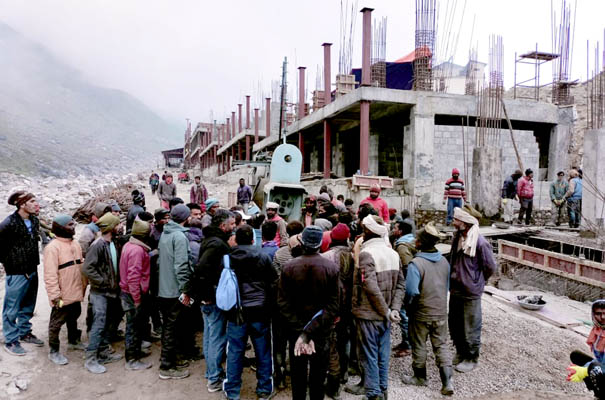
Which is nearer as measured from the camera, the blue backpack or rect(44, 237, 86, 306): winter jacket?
the blue backpack

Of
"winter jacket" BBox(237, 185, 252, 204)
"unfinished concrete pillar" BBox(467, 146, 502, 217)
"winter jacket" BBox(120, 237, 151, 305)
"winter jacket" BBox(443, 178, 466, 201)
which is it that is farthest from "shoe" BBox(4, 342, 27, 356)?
"unfinished concrete pillar" BBox(467, 146, 502, 217)

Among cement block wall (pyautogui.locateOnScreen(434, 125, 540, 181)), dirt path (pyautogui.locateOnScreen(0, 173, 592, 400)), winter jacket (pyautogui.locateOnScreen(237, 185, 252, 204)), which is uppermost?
cement block wall (pyautogui.locateOnScreen(434, 125, 540, 181))

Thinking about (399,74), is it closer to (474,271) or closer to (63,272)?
(474,271)

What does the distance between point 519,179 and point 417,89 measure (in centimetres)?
521

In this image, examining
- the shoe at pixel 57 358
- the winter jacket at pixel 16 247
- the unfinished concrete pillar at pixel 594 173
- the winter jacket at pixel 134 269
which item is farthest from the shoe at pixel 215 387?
the unfinished concrete pillar at pixel 594 173

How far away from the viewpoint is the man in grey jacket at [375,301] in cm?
346

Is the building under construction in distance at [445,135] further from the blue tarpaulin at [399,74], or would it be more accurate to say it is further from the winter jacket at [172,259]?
the winter jacket at [172,259]

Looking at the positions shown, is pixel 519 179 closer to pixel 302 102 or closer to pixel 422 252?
pixel 422 252

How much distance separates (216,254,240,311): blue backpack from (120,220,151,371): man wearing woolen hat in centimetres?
117

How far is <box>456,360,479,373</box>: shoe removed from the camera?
4.10m

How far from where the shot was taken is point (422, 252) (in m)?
3.87

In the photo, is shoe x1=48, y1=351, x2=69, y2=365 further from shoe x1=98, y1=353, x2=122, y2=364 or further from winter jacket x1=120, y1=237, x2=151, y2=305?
winter jacket x1=120, y1=237, x2=151, y2=305

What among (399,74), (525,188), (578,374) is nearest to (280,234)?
(578,374)

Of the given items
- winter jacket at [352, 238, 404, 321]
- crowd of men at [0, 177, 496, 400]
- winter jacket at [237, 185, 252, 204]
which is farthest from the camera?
winter jacket at [237, 185, 252, 204]
